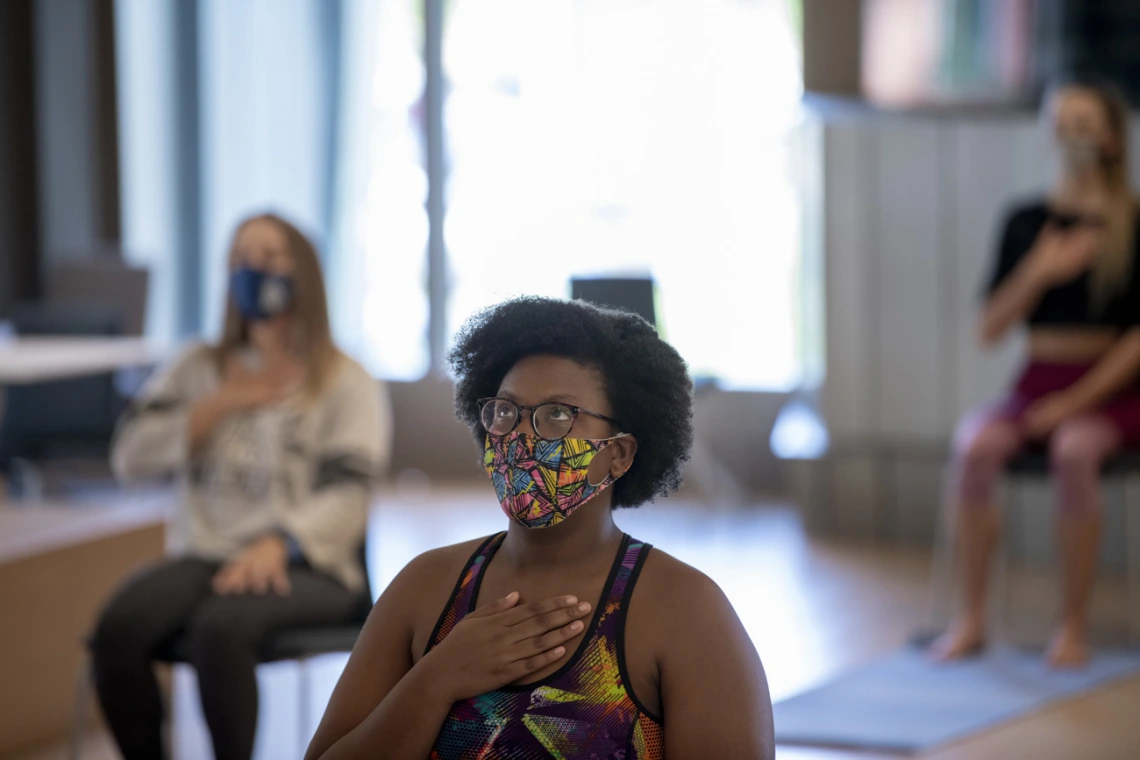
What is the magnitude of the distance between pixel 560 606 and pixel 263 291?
58.6 inches

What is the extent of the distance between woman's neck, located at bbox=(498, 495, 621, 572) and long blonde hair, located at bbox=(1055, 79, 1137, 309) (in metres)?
2.57

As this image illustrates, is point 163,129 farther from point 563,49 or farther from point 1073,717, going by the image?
point 1073,717

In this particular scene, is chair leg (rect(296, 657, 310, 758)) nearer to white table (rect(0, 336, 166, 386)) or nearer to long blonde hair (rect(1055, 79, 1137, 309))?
white table (rect(0, 336, 166, 386))

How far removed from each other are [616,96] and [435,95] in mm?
839

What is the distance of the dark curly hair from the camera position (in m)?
1.43

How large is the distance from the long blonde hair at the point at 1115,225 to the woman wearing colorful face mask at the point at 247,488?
6.51 ft

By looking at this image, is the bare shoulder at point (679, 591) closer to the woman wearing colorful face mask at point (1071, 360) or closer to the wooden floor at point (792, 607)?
the wooden floor at point (792, 607)

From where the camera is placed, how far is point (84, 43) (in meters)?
7.01

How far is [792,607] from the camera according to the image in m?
4.09

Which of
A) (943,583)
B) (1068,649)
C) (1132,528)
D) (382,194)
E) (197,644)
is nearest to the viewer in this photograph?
(197,644)

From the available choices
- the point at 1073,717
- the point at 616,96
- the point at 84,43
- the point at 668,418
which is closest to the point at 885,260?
the point at 616,96

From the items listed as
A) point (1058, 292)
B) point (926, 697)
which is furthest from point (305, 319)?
point (1058, 292)

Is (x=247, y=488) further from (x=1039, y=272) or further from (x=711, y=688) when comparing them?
(x=1039, y=272)

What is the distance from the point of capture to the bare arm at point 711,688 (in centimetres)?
130
